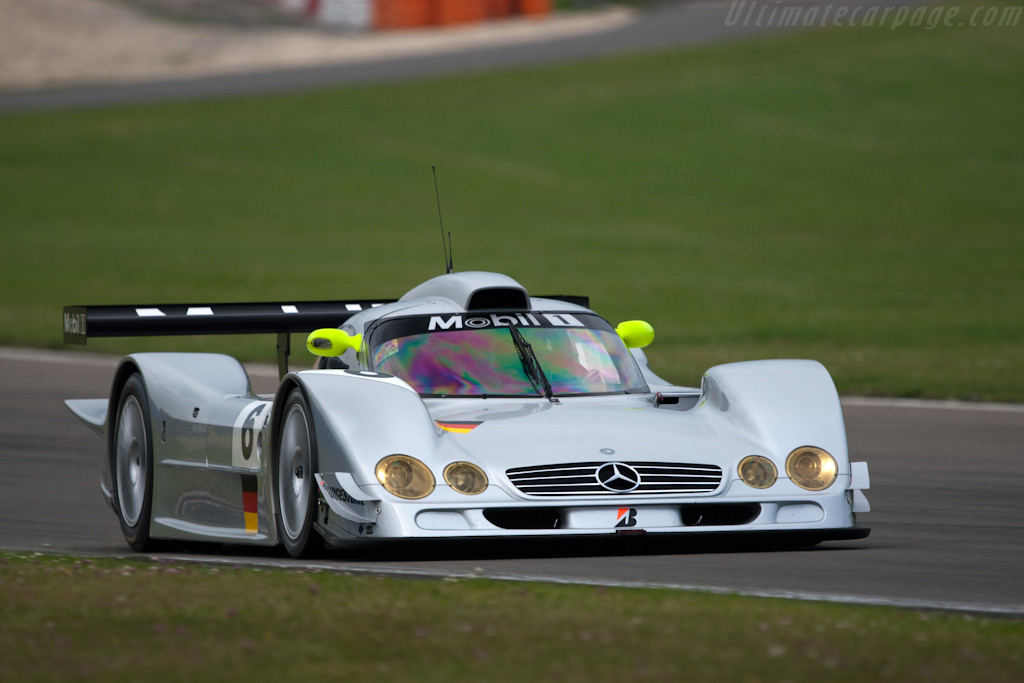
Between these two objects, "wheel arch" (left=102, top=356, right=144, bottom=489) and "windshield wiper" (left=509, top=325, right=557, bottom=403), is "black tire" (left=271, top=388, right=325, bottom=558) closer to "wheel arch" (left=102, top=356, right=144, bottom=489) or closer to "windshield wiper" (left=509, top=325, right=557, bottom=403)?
"windshield wiper" (left=509, top=325, right=557, bottom=403)

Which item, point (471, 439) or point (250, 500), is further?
point (250, 500)

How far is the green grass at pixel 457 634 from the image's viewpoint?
5.02 m

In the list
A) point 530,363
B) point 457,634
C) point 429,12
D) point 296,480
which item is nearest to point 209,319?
point 530,363

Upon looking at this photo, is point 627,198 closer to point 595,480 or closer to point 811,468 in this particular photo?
point 811,468

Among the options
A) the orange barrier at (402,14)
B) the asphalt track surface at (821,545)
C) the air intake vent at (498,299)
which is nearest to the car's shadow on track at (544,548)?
the asphalt track surface at (821,545)

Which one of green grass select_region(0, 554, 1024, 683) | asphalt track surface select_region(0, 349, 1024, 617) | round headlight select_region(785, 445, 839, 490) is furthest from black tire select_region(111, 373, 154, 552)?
round headlight select_region(785, 445, 839, 490)

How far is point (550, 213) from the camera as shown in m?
40.1

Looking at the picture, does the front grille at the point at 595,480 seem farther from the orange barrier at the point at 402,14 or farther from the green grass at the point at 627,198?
the orange barrier at the point at 402,14

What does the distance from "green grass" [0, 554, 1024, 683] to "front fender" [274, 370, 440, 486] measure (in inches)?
26.3

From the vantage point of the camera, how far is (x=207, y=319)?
985cm

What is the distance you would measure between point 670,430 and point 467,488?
3.27 ft

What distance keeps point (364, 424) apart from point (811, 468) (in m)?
1.93

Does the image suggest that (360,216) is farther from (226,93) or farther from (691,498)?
(691,498)

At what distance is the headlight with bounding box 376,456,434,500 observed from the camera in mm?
7051
